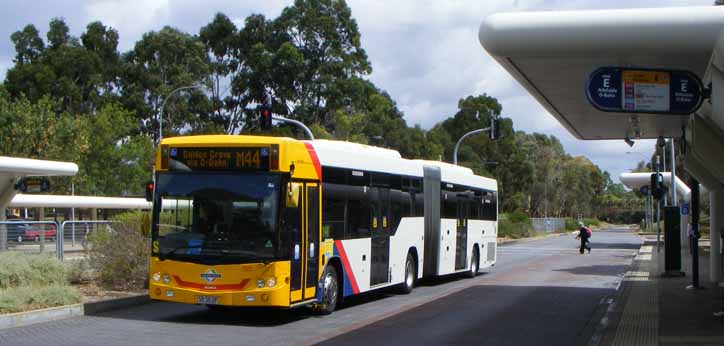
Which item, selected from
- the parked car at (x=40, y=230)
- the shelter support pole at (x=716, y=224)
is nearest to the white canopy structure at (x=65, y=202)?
the parked car at (x=40, y=230)

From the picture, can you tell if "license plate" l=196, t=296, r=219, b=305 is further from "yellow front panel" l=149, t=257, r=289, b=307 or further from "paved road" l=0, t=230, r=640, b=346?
"paved road" l=0, t=230, r=640, b=346

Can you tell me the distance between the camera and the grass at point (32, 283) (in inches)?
573

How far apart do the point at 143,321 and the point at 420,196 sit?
26.9 feet

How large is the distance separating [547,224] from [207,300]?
73.3m

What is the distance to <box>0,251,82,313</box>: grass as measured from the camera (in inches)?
573

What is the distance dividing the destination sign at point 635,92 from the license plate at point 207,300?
21.3ft

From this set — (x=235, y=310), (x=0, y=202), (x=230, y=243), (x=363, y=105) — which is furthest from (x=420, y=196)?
(x=363, y=105)

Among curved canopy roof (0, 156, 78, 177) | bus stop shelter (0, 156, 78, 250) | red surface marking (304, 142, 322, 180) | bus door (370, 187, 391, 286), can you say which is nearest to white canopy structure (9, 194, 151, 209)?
curved canopy roof (0, 156, 78, 177)

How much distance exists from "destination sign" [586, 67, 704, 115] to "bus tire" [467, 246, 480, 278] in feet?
46.9

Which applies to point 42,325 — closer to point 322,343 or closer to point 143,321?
point 143,321

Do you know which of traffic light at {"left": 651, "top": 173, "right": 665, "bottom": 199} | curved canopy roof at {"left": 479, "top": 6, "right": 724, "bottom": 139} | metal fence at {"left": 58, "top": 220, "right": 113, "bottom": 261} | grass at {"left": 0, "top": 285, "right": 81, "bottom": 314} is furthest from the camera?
traffic light at {"left": 651, "top": 173, "right": 665, "bottom": 199}

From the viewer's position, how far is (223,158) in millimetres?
14297

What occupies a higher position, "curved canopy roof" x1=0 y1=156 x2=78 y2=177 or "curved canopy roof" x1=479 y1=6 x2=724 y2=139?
"curved canopy roof" x1=479 y1=6 x2=724 y2=139

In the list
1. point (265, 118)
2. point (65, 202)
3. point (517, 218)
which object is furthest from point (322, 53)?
point (265, 118)
